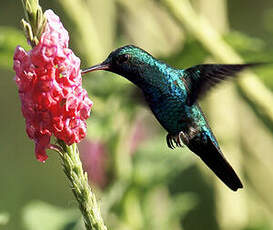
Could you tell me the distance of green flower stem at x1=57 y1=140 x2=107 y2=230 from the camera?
1.90 metres

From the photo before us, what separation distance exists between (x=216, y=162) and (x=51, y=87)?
2.82ft

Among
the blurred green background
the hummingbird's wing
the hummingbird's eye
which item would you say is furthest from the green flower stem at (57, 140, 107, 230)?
the hummingbird's wing

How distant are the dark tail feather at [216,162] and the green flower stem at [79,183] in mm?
692

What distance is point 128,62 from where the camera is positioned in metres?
2.41

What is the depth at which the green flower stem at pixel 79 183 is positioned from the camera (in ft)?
6.22

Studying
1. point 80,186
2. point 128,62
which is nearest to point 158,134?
point 128,62

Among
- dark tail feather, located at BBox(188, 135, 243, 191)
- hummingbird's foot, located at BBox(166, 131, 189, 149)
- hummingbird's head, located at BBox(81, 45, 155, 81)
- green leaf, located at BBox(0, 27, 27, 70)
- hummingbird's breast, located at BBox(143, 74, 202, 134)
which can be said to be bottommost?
dark tail feather, located at BBox(188, 135, 243, 191)

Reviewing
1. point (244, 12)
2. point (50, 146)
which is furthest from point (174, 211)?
point (244, 12)

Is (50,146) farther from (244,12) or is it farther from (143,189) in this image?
(244,12)

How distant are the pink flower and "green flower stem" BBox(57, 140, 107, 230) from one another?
0.10 feet

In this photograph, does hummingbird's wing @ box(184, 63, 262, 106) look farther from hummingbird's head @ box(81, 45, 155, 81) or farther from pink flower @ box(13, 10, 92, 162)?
pink flower @ box(13, 10, 92, 162)

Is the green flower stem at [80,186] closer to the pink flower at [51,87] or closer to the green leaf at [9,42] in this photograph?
the pink flower at [51,87]

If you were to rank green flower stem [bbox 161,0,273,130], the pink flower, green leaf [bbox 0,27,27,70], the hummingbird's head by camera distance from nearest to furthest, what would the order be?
1. the pink flower
2. the hummingbird's head
3. green leaf [bbox 0,27,27,70]
4. green flower stem [bbox 161,0,273,130]

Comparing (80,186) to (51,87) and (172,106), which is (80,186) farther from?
(172,106)
